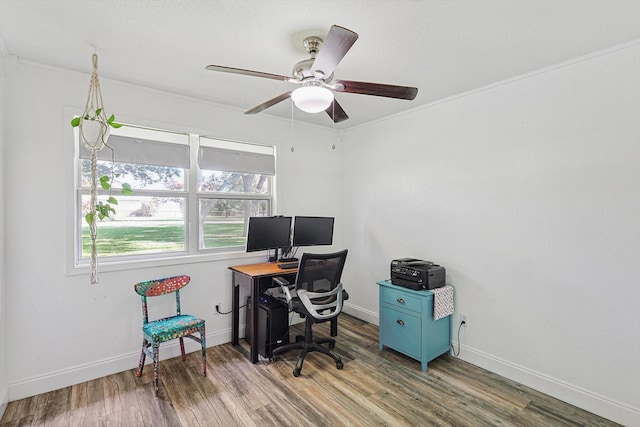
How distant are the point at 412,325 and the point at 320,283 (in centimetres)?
93

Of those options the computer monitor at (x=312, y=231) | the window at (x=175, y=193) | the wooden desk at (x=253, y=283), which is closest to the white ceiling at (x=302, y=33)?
the window at (x=175, y=193)

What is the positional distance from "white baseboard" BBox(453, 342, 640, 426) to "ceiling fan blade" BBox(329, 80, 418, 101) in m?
2.38

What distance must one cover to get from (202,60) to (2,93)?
141cm

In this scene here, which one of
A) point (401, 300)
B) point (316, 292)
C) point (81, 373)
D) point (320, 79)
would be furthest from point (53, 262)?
point (401, 300)

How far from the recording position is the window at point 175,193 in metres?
2.76

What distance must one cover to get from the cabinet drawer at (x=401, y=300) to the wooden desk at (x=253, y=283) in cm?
94

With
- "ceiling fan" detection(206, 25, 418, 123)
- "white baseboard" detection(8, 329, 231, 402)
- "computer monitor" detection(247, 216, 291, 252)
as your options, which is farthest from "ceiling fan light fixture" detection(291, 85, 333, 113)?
"white baseboard" detection(8, 329, 231, 402)

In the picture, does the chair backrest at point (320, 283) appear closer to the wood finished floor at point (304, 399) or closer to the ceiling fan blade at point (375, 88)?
the wood finished floor at point (304, 399)

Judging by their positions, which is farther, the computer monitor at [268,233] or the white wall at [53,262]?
the computer monitor at [268,233]

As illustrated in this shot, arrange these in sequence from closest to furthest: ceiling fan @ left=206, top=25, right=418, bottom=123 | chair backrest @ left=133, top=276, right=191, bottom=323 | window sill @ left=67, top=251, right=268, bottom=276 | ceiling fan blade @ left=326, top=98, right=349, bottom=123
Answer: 1. ceiling fan @ left=206, top=25, right=418, bottom=123
2. ceiling fan blade @ left=326, top=98, right=349, bottom=123
3. window sill @ left=67, top=251, right=268, bottom=276
4. chair backrest @ left=133, top=276, right=191, bottom=323

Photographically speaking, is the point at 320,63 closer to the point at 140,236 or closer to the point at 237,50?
the point at 237,50

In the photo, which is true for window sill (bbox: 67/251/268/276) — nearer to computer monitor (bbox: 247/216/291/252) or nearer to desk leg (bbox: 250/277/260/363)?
computer monitor (bbox: 247/216/291/252)

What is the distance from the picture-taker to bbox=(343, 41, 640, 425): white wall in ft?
7.02

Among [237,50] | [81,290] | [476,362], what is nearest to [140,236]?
[81,290]
